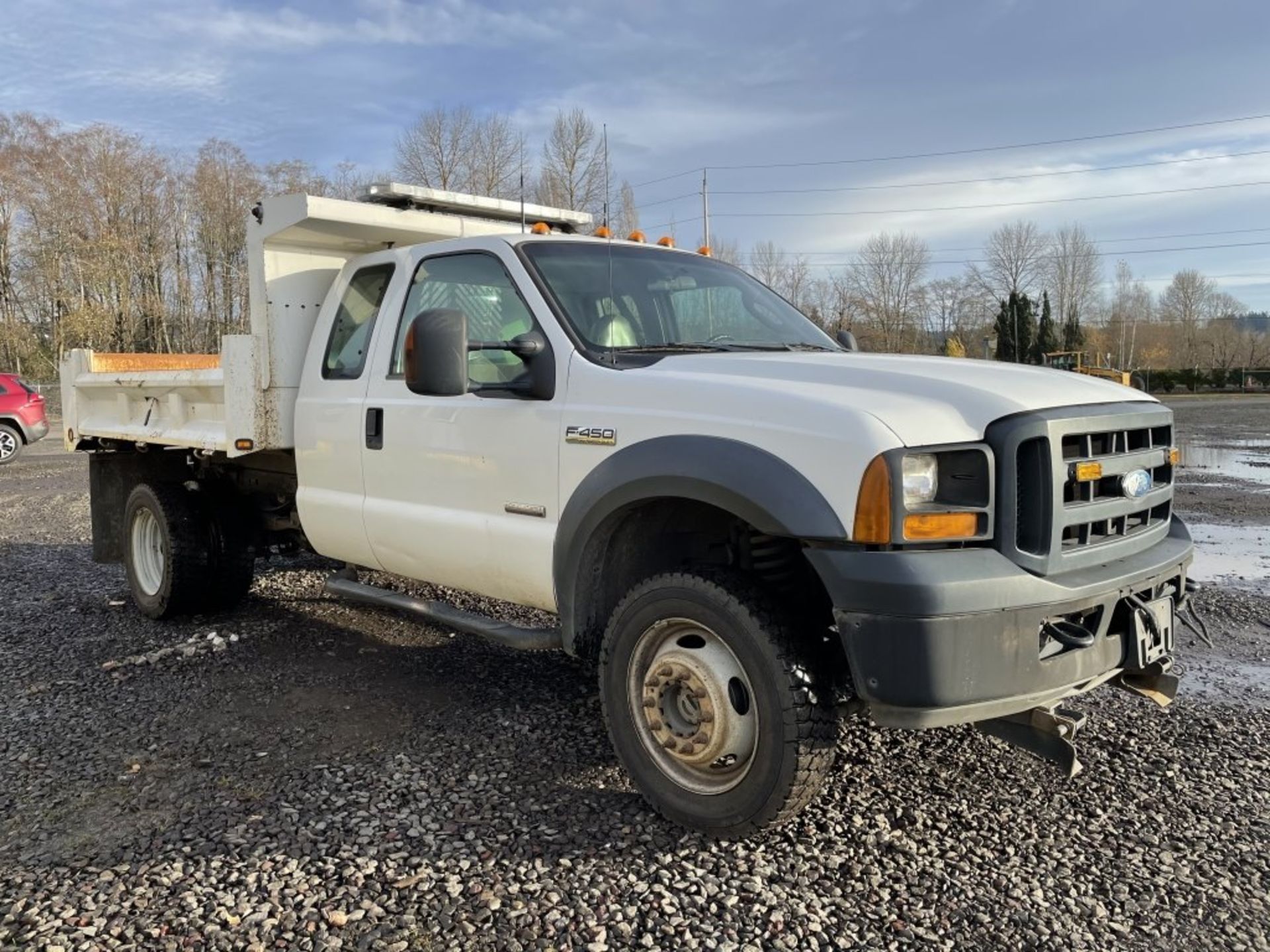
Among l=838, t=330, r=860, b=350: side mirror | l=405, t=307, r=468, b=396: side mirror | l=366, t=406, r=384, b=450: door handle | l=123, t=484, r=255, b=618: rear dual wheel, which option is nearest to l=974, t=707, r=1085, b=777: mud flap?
l=405, t=307, r=468, b=396: side mirror

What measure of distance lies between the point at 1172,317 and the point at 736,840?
109263 millimetres

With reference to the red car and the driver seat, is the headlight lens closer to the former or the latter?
the driver seat

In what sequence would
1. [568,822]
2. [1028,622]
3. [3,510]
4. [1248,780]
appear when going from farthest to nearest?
[3,510] < [1248,780] < [568,822] < [1028,622]

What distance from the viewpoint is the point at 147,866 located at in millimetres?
2975

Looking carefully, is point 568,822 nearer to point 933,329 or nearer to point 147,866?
point 147,866

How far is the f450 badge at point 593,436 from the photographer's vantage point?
339 cm

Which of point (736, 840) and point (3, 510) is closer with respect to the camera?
point (736, 840)

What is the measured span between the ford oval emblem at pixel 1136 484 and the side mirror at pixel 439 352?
232 cm

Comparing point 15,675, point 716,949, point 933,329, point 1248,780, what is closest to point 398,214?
point 15,675

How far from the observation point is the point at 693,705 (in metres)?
3.22

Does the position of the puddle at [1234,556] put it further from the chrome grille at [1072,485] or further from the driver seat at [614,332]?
the driver seat at [614,332]

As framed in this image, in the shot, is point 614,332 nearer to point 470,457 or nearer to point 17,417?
point 470,457

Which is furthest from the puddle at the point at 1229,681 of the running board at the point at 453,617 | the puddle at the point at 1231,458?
the puddle at the point at 1231,458

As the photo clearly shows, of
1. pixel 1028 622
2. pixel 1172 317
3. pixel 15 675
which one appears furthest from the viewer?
pixel 1172 317
